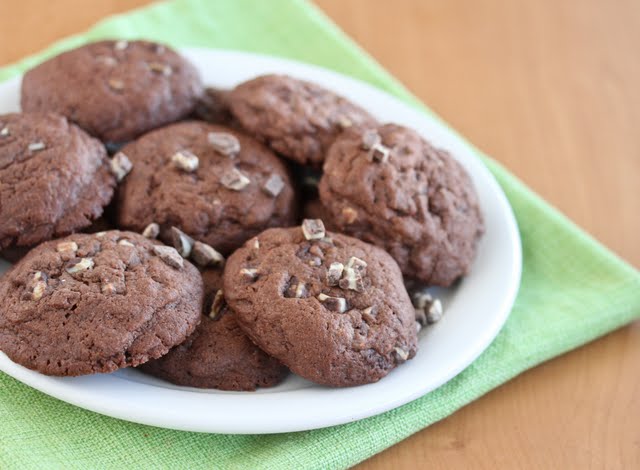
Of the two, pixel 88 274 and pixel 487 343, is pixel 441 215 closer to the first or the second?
pixel 487 343

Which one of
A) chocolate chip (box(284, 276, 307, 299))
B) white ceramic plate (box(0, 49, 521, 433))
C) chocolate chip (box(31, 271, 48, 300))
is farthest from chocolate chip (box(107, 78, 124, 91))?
chocolate chip (box(284, 276, 307, 299))

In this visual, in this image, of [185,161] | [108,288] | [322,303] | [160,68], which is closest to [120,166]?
[185,161]

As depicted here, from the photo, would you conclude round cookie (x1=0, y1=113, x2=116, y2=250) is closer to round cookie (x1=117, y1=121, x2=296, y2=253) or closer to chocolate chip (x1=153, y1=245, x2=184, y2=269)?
round cookie (x1=117, y1=121, x2=296, y2=253)

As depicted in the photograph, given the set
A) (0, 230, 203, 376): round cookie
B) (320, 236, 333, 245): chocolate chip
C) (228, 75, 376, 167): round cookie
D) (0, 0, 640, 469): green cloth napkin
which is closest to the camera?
(0, 230, 203, 376): round cookie

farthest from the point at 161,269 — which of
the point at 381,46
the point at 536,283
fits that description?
the point at 381,46

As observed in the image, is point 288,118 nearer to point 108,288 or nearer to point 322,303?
point 322,303

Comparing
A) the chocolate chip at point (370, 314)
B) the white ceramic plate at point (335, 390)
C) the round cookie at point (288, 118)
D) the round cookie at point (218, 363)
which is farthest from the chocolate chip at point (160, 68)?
the chocolate chip at point (370, 314)

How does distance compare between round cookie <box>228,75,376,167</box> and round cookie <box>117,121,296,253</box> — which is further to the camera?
round cookie <box>228,75,376,167</box>

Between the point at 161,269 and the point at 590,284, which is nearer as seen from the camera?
the point at 161,269
